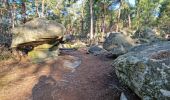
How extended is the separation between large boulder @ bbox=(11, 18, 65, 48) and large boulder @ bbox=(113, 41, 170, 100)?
6.77 meters

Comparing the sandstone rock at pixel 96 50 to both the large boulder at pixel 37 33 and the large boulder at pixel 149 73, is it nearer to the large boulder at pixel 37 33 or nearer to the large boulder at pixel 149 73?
the large boulder at pixel 37 33

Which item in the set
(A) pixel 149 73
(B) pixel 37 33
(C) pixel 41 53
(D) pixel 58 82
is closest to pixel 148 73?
(A) pixel 149 73

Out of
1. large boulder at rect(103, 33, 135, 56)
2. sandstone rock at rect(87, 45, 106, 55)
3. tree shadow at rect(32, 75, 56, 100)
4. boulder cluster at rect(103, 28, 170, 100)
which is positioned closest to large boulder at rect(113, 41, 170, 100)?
boulder cluster at rect(103, 28, 170, 100)

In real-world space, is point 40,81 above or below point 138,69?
below

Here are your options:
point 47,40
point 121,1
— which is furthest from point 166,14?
point 47,40

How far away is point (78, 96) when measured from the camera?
7582 mm

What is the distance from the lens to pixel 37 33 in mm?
12523

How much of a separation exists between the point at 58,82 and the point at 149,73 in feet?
13.7

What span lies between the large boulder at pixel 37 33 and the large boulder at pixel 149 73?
6771 mm

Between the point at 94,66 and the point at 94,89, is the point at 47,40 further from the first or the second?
the point at 94,89

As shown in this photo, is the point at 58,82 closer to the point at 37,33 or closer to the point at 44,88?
the point at 44,88

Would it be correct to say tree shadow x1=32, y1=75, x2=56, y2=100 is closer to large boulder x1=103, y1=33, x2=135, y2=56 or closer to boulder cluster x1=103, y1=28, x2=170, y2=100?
boulder cluster x1=103, y1=28, x2=170, y2=100

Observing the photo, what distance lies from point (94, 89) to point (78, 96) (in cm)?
68

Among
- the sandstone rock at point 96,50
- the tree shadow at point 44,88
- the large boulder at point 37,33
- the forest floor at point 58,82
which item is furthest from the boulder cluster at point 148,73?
the sandstone rock at point 96,50
